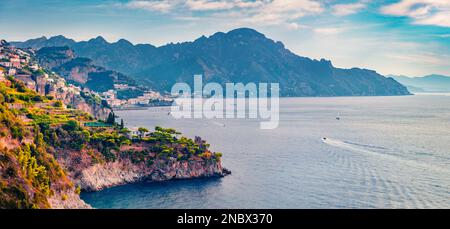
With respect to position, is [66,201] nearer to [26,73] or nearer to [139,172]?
[139,172]

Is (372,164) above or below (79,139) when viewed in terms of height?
below

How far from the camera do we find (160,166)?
243ft

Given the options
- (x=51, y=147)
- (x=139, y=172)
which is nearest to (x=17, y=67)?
(x=51, y=147)

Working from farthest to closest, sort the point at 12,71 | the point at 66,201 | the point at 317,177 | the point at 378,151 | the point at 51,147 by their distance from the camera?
the point at 12,71, the point at 378,151, the point at 317,177, the point at 51,147, the point at 66,201

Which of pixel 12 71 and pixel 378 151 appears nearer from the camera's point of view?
pixel 378 151

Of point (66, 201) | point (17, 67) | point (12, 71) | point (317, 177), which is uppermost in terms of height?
point (17, 67)

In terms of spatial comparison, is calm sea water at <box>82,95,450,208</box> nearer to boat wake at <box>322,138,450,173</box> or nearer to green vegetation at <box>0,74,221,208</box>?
boat wake at <box>322,138,450,173</box>

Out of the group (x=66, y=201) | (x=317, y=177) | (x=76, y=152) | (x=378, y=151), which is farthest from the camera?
(x=378, y=151)

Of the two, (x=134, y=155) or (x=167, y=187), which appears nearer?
(x=167, y=187)

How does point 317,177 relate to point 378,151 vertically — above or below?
below

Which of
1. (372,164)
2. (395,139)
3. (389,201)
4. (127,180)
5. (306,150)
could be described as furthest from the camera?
(395,139)
